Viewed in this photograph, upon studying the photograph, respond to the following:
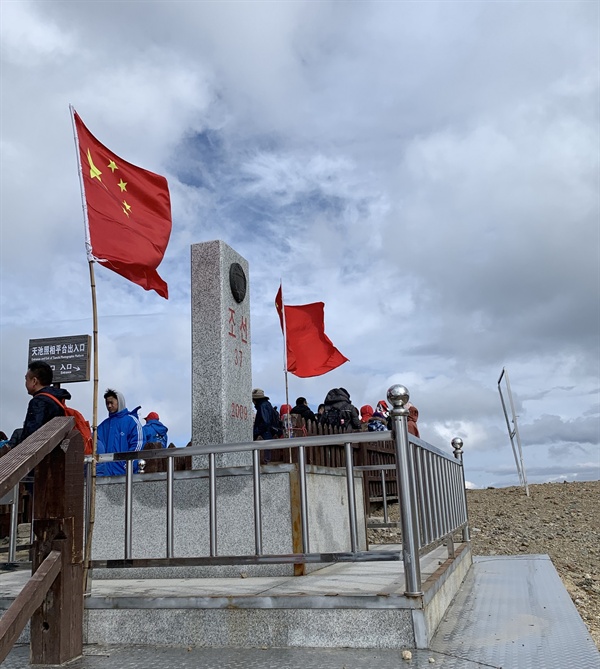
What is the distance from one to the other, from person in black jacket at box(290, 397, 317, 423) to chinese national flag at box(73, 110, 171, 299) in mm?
7043

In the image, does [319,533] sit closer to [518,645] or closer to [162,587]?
[162,587]

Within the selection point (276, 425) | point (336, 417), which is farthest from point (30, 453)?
point (336, 417)

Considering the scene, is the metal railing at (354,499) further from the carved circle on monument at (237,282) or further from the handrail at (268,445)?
the carved circle on monument at (237,282)

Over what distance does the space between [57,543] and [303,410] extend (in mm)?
8705

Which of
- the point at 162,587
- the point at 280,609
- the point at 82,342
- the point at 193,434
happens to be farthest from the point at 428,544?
the point at 82,342

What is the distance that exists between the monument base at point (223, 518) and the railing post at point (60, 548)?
1665 mm

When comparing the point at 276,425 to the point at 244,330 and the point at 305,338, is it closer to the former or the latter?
the point at 305,338

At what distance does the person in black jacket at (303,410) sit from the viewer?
1191 cm

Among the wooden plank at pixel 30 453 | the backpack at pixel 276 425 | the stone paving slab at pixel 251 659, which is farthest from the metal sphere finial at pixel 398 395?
the backpack at pixel 276 425

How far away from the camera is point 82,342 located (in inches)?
811

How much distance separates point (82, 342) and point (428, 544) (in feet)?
61.1

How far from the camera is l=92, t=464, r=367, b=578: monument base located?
17.2 feet

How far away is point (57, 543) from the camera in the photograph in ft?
11.0

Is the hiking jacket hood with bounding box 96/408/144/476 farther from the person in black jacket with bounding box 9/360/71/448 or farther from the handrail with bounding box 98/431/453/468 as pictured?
the handrail with bounding box 98/431/453/468
